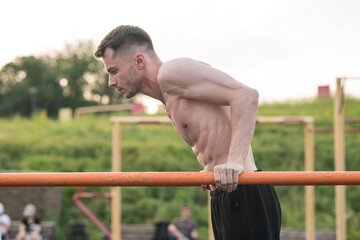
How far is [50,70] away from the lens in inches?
1539

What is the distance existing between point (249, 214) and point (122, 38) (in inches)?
38.3

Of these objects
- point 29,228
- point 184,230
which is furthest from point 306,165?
point 29,228

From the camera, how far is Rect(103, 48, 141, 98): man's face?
7.57 ft

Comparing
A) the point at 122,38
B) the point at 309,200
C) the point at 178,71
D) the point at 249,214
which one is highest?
the point at 122,38

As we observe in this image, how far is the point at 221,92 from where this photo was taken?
2146 mm

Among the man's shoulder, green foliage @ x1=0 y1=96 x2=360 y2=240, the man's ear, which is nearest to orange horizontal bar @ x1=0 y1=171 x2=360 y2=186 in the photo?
the man's shoulder

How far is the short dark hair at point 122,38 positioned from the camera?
7.50ft

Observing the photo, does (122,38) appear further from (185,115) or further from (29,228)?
(29,228)

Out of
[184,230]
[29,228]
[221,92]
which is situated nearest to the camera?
[221,92]

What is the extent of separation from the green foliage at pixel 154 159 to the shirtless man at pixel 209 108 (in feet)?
26.3

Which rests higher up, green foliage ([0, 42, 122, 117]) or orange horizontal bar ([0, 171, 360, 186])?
green foliage ([0, 42, 122, 117])

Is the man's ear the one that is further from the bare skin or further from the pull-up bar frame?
the pull-up bar frame

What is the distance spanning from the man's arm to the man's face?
0.60ft

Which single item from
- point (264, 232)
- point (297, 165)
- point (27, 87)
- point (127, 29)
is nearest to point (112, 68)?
point (127, 29)
